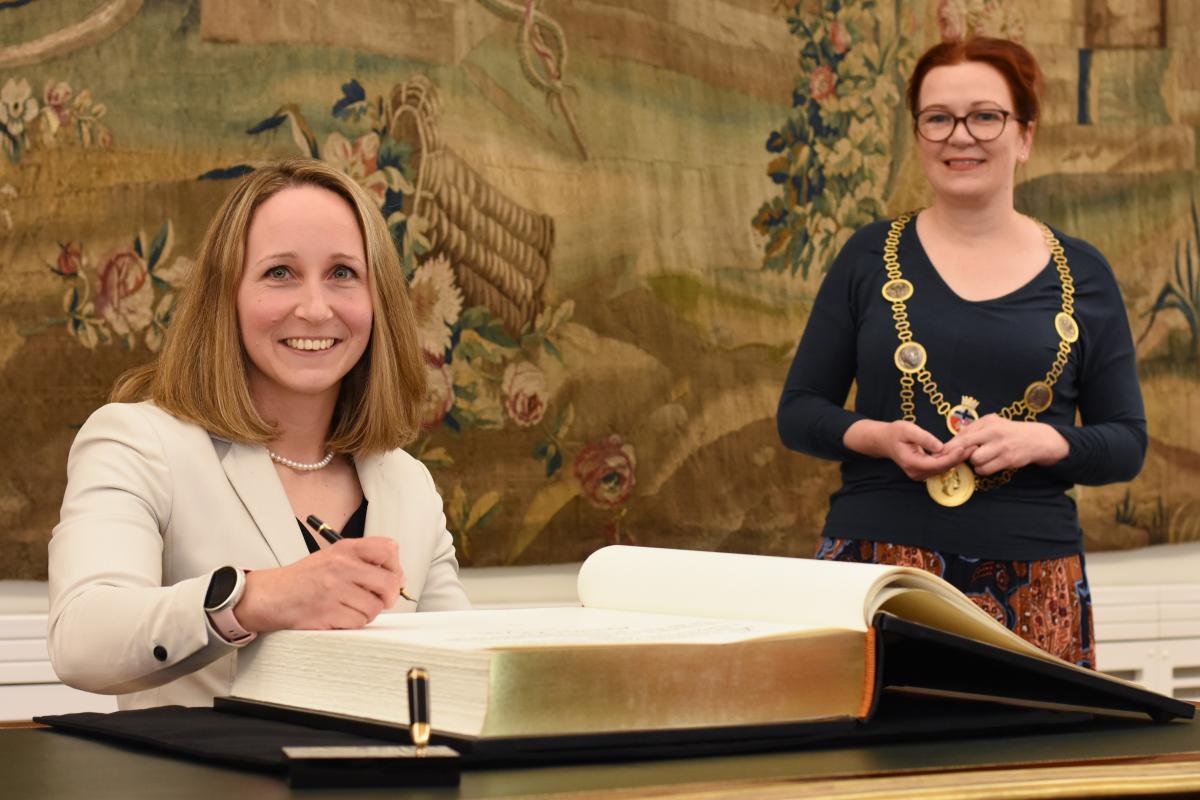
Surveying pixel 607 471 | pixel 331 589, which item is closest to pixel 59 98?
pixel 607 471

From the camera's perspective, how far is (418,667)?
1039 mm

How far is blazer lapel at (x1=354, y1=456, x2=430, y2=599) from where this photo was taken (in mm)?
1963

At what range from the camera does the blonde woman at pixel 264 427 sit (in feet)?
5.72

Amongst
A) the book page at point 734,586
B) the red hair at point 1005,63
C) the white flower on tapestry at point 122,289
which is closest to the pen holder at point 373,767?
the book page at point 734,586

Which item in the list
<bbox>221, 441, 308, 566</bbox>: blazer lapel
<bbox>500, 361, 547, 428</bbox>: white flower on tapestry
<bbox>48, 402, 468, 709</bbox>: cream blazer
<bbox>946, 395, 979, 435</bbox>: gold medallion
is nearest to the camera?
<bbox>48, 402, 468, 709</bbox>: cream blazer

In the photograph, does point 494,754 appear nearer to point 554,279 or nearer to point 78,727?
point 78,727

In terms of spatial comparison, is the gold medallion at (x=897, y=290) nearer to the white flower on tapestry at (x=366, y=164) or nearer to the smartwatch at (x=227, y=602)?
the white flower on tapestry at (x=366, y=164)

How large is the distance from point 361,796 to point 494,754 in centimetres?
11

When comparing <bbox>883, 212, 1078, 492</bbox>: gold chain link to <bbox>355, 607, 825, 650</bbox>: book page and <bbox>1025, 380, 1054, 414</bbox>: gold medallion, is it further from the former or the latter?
<bbox>355, 607, 825, 650</bbox>: book page

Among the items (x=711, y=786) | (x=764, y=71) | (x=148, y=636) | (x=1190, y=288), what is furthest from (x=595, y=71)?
(x=711, y=786)

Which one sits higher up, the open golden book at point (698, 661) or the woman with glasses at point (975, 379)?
the woman with glasses at point (975, 379)

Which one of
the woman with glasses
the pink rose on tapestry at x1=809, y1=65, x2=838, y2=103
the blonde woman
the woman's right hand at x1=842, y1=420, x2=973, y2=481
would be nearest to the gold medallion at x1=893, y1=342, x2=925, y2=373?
the woman with glasses

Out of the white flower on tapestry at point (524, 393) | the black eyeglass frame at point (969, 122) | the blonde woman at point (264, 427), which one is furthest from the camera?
the white flower on tapestry at point (524, 393)

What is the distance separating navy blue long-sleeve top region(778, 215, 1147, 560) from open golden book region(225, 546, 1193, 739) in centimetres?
132
